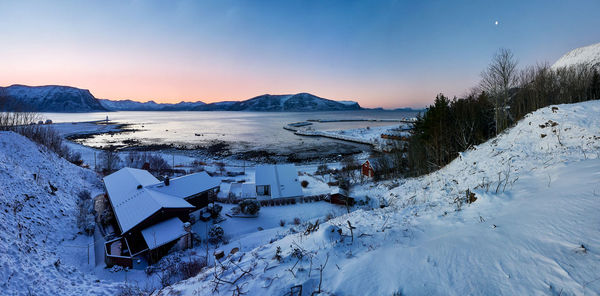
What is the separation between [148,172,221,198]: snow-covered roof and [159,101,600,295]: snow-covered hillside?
1587cm

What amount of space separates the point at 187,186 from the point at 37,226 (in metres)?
9.11

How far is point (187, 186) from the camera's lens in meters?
20.3

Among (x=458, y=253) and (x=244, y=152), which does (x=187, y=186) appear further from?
(x=244, y=152)

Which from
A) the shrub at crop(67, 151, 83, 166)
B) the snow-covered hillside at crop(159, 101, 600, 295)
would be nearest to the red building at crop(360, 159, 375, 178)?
the snow-covered hillside at crop(159, 101, 600, 295)

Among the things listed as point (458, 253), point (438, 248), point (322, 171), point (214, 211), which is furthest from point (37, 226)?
point (322, 171)

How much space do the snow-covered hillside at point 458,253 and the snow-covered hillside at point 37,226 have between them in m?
7.13

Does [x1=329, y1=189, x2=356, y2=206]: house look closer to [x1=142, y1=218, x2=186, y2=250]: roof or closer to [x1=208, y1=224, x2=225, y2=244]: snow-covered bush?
[x1=208, y1=224, x2=225, y2=244]: snow-covered bush

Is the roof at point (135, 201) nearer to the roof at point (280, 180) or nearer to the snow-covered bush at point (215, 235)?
the snow-covered bush at point (215, 235)

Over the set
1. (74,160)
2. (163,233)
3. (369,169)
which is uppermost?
(74,160)

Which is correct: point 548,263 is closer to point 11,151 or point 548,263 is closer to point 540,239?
point 540,239

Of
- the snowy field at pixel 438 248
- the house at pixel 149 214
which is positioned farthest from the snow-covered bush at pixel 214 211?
the snowy field at pixel 438 248

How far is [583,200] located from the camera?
4.95m

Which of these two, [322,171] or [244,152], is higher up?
[244,152]

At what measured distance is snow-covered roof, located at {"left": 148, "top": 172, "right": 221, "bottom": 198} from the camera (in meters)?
19.2
